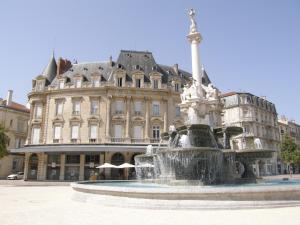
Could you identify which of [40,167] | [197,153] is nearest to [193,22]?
[197,153]

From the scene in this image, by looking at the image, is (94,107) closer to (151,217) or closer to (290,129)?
(151,217)

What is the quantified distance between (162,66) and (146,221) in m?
34.7

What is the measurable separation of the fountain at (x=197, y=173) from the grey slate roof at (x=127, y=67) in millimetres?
19412

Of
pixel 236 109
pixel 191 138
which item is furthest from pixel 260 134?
pixel 191 138

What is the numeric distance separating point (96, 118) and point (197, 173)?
912 inches

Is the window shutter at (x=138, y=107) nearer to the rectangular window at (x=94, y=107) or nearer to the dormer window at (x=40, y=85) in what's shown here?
the rectangular window at (x=94, y=107)

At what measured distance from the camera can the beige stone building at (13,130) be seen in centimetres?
4100

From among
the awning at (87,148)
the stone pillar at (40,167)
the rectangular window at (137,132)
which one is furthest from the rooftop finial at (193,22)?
the stone pillar at (40,167)

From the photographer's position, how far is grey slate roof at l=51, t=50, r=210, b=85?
3606 centimetres

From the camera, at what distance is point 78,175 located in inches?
1283

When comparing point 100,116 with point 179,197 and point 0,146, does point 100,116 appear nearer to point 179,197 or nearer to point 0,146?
point 0,146

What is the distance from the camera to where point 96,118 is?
33.1 meters

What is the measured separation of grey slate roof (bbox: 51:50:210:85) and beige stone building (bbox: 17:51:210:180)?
0.26 m

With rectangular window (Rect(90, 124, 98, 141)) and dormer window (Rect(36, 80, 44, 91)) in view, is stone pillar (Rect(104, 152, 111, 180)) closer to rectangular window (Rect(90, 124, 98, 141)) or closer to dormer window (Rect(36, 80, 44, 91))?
rectangular window (Rect(90, 124, 98, 141))
